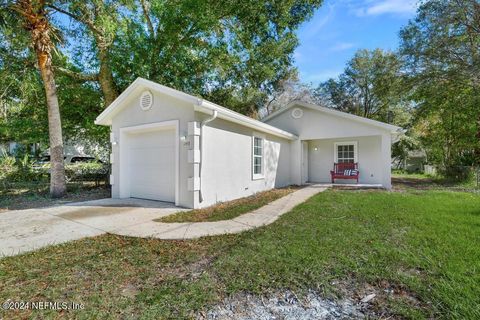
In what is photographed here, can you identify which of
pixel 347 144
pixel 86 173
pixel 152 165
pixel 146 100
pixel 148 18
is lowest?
pixel 86 173

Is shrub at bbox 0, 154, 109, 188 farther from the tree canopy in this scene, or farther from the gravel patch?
the gravel patch

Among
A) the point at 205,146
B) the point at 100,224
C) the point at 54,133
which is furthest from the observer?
the point at 54,133

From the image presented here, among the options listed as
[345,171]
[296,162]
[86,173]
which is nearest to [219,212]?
[296,162]

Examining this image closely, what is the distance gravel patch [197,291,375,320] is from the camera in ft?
8.05

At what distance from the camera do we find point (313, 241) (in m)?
4.27

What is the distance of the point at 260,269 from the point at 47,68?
985cm

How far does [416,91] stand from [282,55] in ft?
25.9

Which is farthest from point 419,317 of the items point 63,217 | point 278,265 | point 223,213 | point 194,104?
point 63,217

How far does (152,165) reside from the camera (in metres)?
8.32

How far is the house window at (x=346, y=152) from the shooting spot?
13305 millimetres

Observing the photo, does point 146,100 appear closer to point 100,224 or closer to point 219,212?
point 100,224

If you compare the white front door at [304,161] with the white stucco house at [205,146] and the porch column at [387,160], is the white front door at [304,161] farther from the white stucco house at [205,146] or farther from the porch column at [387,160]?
the porch column at [387,160]

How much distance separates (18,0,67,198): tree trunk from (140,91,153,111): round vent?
11.2ft

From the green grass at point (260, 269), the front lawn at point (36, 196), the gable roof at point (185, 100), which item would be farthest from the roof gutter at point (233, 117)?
the front lawn at point (36, 196)
